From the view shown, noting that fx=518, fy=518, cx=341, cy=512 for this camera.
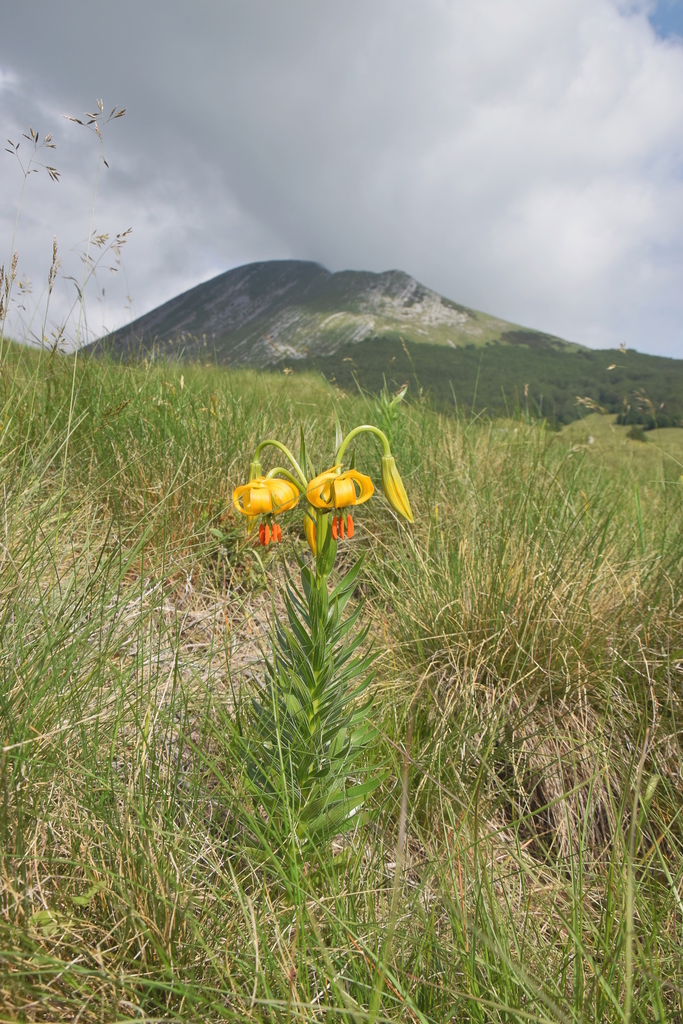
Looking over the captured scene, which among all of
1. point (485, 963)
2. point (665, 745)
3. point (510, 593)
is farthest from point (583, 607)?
point (485, 963)

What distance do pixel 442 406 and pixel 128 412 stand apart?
250 cm

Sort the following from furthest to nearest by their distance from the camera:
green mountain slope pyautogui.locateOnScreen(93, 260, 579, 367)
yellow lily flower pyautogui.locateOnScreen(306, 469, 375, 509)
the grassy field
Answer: green mountain slope pyautogui.locateOnScreen(93, 260, 579, 367), yellow lily flower pyautogui.locateOnScreen(306, 469, 375, 509), the grassy field

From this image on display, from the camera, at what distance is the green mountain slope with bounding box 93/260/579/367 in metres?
80.4

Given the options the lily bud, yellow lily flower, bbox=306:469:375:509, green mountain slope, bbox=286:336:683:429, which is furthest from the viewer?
green mountain slope, bbox=286:336:683:429

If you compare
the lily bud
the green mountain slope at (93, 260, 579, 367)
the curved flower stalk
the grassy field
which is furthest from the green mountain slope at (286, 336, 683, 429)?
the green mountain slope at (93, 260, 579, 367)

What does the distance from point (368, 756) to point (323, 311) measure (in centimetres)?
9771

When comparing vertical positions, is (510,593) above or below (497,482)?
below

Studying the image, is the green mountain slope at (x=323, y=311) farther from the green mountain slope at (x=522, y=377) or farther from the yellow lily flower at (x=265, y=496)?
the yellow lily flower at (x=265, y=496)

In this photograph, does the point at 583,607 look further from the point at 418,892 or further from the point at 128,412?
the point at 128,412

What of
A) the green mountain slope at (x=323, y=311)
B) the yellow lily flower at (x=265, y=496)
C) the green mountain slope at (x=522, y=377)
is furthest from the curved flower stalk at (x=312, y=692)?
the green mountain slope at (x=323, y=311)

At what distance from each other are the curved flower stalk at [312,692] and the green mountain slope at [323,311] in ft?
224

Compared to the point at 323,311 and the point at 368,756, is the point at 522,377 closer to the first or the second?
the point at 368,756

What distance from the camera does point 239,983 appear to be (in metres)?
0.97

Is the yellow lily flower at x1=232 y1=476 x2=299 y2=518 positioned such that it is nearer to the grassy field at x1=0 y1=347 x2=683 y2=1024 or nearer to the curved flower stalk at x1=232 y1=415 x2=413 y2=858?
the curved flower stalk at x1=232 y1=415 x2=413 y2=858
